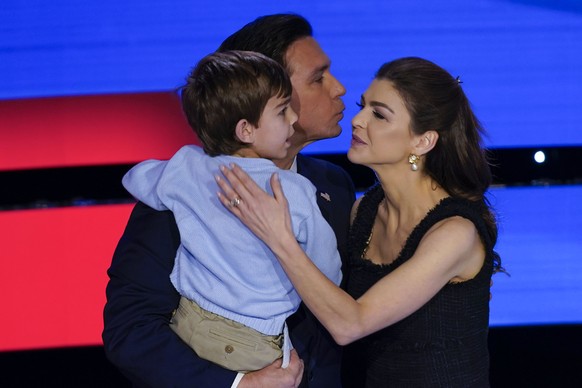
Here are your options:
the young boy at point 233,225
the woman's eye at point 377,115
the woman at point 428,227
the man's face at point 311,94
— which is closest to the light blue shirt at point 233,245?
the young boy at point 233,225

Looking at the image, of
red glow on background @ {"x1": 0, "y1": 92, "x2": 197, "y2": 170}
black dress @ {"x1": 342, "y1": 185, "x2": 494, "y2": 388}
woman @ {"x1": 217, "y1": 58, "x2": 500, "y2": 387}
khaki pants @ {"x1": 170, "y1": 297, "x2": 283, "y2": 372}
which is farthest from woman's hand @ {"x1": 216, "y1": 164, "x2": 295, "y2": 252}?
red glow on background @ {"x1": 0, "y1": 92, "x2": 197, "y2": 170}

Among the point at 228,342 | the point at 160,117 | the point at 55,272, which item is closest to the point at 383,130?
the point at 228,342

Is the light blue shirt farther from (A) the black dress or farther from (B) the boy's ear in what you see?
(A) the black dress

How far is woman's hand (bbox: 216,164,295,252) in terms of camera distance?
186 centimetres

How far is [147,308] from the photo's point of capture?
6.70 ft

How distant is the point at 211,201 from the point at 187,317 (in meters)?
0.29

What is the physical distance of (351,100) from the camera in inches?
118

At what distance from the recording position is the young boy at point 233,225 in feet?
6.24

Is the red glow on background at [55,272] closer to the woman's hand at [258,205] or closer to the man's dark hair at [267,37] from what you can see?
the man's dark hair at [267,37]

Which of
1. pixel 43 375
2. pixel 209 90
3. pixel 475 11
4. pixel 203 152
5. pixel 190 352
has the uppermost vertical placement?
pixel 475 11

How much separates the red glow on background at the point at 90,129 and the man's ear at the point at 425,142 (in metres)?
1.01

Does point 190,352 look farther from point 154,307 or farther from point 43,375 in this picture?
point 43,375

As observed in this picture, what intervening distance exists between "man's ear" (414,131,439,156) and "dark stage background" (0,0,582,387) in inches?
31.4

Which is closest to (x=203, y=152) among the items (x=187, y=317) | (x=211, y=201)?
(x=211, y=201)
